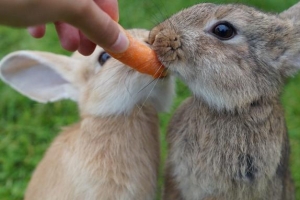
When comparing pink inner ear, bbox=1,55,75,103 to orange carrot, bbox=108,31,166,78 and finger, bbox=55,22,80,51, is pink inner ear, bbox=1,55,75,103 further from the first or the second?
orange carrot, bbox=108,31,166,78

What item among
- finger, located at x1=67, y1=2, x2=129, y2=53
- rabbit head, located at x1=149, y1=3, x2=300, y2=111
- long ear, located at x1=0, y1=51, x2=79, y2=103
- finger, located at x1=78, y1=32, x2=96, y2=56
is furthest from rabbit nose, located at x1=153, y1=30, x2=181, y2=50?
long ear, located at x1=0, y1=51, x2=79, y2=103

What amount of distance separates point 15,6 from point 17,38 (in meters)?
3.86

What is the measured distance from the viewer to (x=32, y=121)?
5230 millimetres

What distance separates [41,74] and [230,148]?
144cm

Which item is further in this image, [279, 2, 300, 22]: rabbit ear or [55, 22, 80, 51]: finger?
[279, 2, 300, 22]: rabbit ear

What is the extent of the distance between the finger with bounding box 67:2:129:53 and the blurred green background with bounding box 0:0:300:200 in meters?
1.70

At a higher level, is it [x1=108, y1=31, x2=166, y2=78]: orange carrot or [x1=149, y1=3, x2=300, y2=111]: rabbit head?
[x1=149, y1=3, x2=300, y2=111]: rabbit head

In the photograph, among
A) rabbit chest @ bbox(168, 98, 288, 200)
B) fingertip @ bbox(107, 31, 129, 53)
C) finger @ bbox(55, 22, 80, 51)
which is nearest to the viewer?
fingertip @ bbox(107, 31, 129, 53)

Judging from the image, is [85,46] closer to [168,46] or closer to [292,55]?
[168,46]

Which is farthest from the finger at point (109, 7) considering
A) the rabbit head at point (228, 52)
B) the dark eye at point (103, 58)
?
the dark eye at point (103, 58)

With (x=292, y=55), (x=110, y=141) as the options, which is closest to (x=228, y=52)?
(x=292, y=55)

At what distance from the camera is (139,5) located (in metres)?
6.15

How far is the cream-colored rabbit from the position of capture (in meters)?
3.78

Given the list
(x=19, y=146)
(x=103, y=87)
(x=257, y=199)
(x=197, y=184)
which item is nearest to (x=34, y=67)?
(x=103, y=87)
